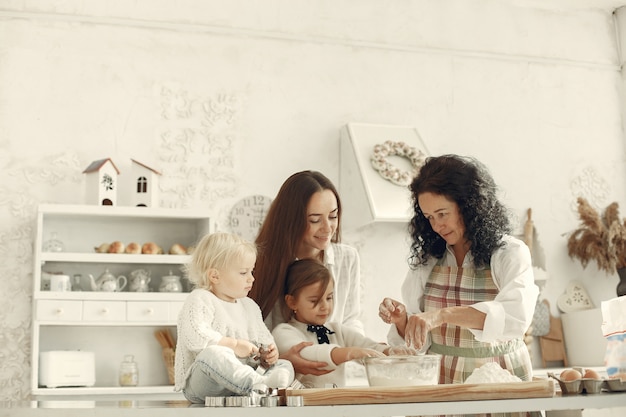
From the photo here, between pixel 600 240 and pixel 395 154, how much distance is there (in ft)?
4.87

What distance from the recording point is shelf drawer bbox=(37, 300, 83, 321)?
4.04 meters

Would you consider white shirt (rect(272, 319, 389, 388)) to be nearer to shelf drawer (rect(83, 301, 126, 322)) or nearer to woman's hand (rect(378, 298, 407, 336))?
woman's hand (rect(378, 298, 407, 336))

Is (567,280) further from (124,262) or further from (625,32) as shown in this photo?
(124,262)

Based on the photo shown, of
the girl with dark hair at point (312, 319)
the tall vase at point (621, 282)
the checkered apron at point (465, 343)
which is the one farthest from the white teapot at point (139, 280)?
the tall vase at point (621, 282)

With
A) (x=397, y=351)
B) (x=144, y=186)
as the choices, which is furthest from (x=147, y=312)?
(x=397, y=351)

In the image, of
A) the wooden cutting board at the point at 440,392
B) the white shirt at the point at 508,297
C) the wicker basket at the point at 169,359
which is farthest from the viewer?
the wicker basket at the point at 169,359

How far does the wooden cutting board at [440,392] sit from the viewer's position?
62.1 inches

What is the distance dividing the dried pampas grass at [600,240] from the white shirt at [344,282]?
2915 millimetres

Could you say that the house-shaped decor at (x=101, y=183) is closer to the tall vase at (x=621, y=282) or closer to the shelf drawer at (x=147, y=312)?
the shelf drawer at (x=147, y=312)

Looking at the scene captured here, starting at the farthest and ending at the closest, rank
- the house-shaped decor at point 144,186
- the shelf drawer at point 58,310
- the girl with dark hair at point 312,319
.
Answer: the house-shaped decor at point 144,186
the shelf drawer at point 58,310
the girl with dark hair at point 312,319

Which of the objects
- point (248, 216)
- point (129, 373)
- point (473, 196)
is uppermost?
point (248, 216)

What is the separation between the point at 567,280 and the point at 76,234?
10.3 ft

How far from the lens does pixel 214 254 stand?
2254 mm

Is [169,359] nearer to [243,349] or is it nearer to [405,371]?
[243,349]
